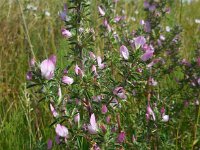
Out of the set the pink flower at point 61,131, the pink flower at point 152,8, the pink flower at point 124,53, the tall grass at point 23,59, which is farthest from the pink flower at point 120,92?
the pink flower at point 152,8

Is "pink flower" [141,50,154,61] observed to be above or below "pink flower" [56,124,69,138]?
above

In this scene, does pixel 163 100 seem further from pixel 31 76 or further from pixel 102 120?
pixel 31 76

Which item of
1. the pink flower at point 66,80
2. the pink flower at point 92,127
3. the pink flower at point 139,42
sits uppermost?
the pink flower at point 139,42

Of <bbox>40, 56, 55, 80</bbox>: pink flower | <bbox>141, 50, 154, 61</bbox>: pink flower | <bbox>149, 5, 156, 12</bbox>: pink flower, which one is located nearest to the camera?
<bbox>40, 56, 55, 80</bbox>: pink flower

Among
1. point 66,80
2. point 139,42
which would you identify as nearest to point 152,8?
point 139,42

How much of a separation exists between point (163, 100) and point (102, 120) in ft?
2.34

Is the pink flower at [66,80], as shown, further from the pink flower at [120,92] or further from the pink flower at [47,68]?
the pink flower at [120,92]

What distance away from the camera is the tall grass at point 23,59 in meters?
1.87

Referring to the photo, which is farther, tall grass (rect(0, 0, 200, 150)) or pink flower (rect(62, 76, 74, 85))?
tall grass (rect(0, 0, 200, 150))

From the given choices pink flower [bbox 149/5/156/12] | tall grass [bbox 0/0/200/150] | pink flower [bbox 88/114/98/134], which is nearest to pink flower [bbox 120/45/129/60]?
pink flower [bbox 88/114/98/134]

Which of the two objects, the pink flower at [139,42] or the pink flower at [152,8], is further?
the pink flower at [152,8]

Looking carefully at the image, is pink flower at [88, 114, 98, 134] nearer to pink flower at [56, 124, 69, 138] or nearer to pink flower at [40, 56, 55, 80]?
pink flower at [56, 124, 69, 138]

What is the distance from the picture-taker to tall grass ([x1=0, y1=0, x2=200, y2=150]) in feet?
6.14

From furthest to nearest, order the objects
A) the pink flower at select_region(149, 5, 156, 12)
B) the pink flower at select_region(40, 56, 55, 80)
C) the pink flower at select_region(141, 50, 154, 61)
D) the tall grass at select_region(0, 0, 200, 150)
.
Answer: the pink flower at select_region(149, 5, 156, 12) → the tall grass at select_region(0, 0, 200, 150) → the pink flower at select_region(141, 50, 154, 61) → the pink flower at select_region(40, 56, 55, 80)
